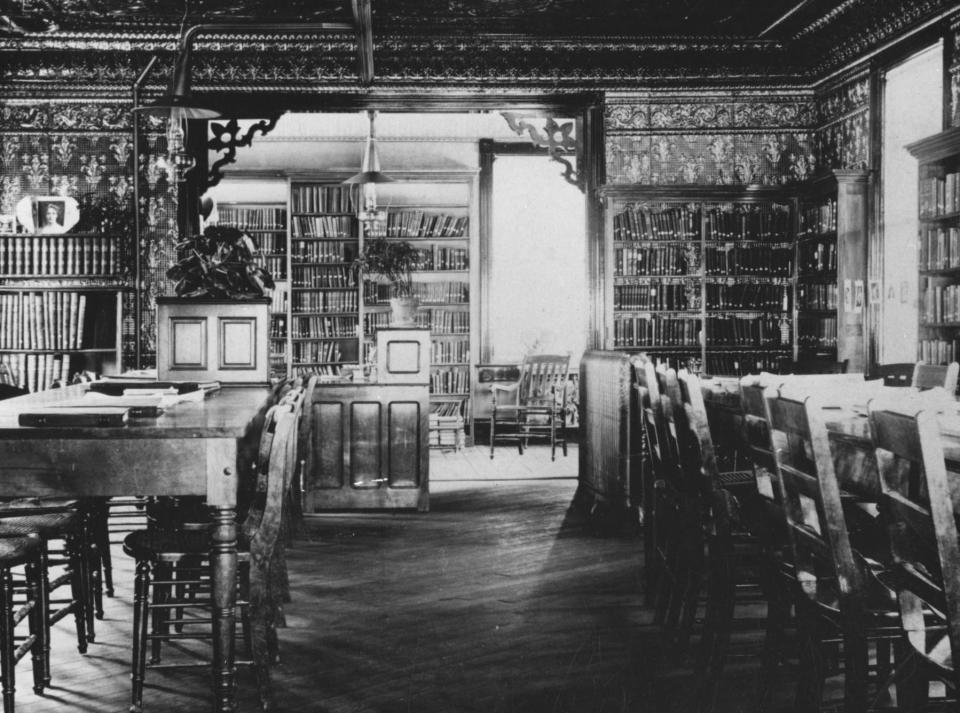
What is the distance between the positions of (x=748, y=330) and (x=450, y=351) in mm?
3576

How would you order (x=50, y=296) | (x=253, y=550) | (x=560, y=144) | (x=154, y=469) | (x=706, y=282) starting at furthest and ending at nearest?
(x=560, y=144), (x=706, y=282), (x=50, y=296), (x=253, y=550), (x=154, y=469)

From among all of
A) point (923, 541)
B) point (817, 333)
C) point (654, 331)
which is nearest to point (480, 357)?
point (654, 331)

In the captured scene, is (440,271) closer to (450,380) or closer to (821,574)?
(450,380)

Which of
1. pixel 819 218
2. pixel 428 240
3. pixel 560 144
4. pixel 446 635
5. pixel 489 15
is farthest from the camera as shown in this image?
pixel 428 240

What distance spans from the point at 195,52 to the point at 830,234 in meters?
5.18

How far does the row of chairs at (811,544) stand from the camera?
1.92 meters

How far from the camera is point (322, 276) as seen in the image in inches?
409

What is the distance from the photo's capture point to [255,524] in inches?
123

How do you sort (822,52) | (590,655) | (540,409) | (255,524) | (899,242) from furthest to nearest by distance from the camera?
(540,409), (822,52), (899,242), (590,655), (255,524)

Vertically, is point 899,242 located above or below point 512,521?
above

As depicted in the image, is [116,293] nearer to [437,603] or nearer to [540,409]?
[540,409]

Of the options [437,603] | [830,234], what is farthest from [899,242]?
[437,603]

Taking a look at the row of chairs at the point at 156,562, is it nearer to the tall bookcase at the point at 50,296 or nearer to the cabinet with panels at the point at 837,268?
the tall bookcase at the point at 50,296

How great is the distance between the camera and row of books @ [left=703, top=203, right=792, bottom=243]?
7953mm
